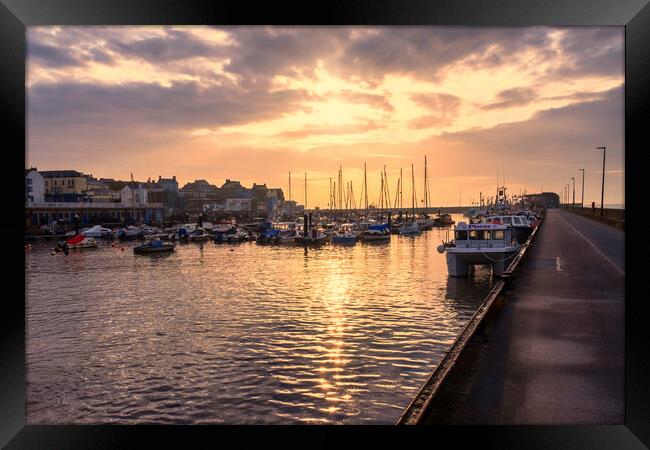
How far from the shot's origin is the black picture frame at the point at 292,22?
22.9 ft

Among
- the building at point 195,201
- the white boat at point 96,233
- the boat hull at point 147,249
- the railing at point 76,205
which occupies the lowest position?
the boat hull at point 147,249

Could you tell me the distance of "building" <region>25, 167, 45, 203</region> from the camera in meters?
107

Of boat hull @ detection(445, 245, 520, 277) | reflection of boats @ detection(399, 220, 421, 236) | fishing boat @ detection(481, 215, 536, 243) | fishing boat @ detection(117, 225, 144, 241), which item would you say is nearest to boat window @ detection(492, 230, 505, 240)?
boat hull @ detection(445, 245, 520, 277)

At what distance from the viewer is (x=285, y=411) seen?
12359mm

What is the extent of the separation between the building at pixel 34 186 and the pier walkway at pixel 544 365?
112533 mm

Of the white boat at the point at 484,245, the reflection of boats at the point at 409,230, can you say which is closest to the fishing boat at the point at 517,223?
the white boat at the point at 484,245

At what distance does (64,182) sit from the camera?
394 ft

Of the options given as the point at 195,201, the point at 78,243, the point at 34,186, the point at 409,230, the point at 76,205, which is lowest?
the point at 78,243

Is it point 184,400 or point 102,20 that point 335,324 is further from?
point 102,20

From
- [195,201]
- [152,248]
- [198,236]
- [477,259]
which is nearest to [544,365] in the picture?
[477,259]

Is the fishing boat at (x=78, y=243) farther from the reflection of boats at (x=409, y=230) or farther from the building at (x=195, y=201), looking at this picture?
the building at (x=195, y=201)

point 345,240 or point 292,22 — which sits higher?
point 292,22

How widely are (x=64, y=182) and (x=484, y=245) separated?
378 ft

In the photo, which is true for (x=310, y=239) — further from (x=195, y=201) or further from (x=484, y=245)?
(x=195, y=201)
